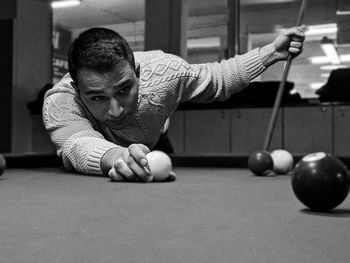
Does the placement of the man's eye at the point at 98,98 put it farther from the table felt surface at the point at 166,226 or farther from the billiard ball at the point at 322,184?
the billiard ball at the point at 322,184

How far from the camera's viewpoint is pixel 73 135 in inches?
94.4

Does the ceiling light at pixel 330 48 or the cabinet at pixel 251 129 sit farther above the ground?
the ceiling light at pixel 330 48

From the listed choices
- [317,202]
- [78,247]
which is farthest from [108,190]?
[78,247]

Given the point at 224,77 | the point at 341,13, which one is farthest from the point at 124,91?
the point at 341,13

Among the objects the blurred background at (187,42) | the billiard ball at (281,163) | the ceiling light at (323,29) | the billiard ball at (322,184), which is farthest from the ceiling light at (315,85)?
the billiard ball at (322,184)

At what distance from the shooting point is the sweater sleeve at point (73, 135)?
222 centimetres

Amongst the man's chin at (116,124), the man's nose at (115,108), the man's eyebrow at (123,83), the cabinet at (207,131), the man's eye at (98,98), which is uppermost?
the man's eyebrow at (123,83)

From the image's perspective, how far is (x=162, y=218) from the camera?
44.6 inches

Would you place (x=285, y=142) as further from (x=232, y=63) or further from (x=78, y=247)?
(x=78, y=247)

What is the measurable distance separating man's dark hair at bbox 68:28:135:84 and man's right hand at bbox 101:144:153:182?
15.3 inches

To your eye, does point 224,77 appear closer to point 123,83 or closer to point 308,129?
point 123,83

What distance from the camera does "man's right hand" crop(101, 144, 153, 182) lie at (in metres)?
1.83

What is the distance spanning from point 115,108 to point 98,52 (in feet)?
0.86

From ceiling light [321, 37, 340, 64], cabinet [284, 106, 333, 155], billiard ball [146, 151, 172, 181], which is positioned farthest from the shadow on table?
ceiling light [321, 37, 340, 64]
